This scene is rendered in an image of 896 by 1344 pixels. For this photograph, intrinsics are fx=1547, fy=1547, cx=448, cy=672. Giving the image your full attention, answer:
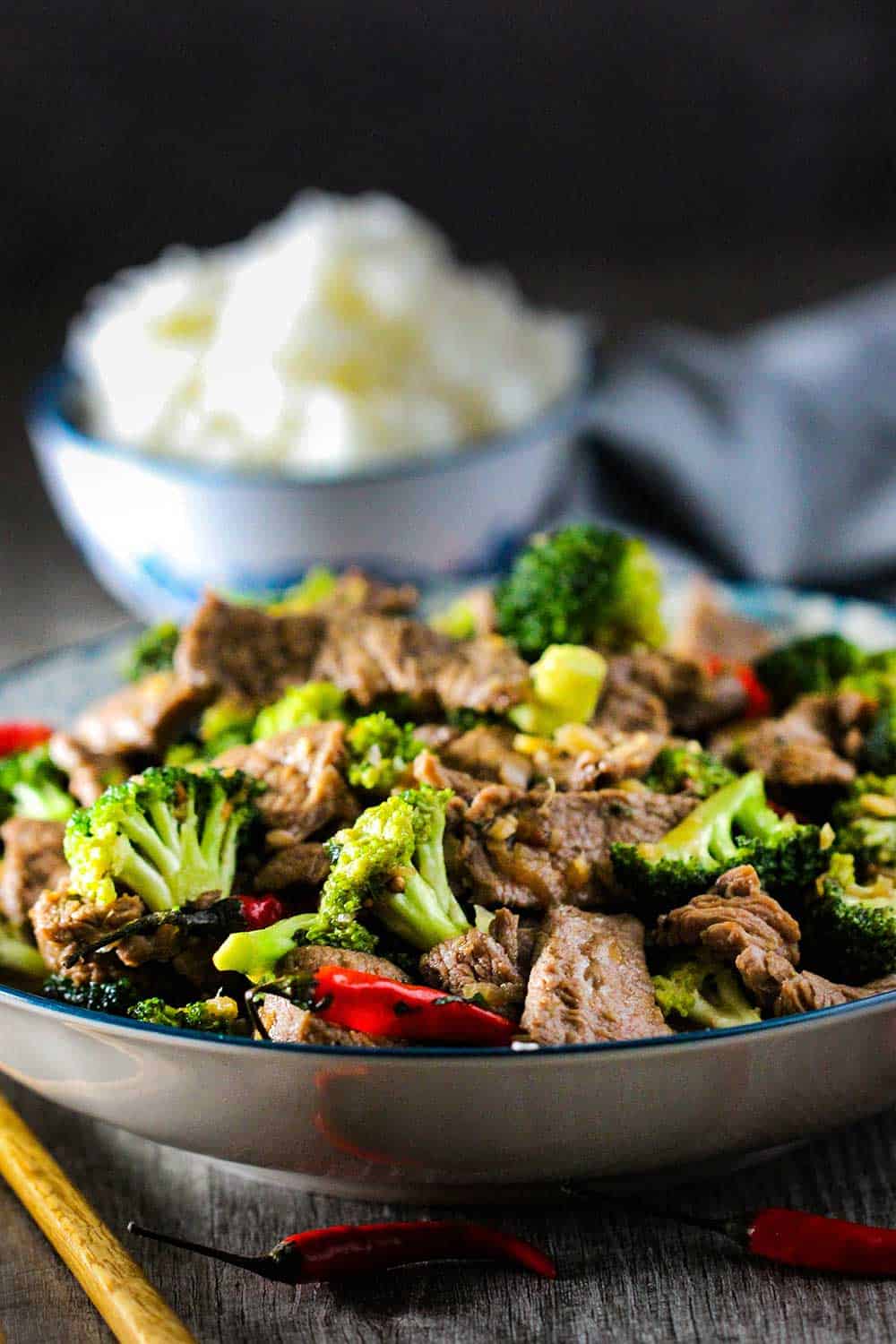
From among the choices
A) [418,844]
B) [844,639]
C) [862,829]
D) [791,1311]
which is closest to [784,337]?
[844,639]

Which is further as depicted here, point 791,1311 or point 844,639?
point 844,639

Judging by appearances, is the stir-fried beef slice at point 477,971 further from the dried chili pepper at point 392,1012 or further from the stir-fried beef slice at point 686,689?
the stir-fried beef slice at point 686,689

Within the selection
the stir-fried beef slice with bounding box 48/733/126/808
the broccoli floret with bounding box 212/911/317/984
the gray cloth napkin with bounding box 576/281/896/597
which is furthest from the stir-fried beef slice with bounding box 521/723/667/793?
the gray cloth napkin with bounding box 576/281/896/597

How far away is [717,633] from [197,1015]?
2.56 meters

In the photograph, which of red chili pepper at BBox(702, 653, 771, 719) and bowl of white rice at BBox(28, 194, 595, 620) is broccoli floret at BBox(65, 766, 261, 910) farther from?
bowl of white rice at BBox(28, 194, 595, 620)

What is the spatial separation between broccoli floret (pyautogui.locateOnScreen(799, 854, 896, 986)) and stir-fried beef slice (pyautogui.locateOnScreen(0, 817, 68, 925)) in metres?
1.96

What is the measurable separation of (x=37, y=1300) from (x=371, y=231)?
230 inches

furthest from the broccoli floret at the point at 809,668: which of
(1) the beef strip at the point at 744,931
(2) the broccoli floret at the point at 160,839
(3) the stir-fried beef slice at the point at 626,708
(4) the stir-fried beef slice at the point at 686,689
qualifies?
(2) the broccoli floret at the point at 160,839

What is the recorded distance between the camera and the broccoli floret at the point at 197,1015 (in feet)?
11.5

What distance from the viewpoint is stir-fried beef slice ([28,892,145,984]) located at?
3746mm

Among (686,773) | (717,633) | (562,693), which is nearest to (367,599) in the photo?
(562,693)

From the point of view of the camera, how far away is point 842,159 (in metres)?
12.7

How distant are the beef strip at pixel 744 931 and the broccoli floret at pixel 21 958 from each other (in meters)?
1.64

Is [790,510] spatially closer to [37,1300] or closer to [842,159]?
[37,1300]
